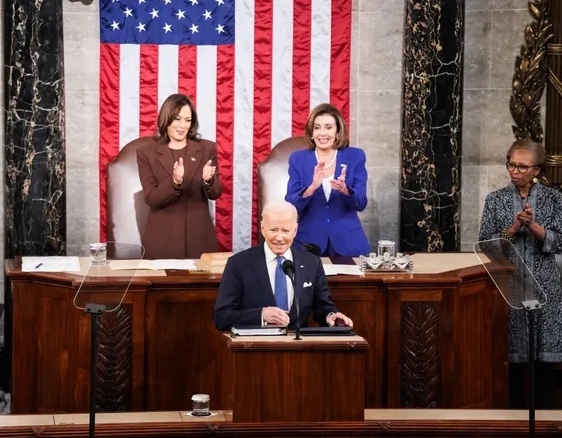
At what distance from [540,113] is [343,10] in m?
1.84

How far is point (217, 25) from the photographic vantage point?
1033 cm

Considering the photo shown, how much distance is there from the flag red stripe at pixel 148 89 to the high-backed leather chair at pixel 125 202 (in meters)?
0.48

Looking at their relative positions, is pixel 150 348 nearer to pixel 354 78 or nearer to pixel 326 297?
pixel 326 297

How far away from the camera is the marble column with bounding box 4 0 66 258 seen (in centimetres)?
981

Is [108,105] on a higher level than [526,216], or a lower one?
higher

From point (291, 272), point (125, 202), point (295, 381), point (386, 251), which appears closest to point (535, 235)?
point (386, 251)

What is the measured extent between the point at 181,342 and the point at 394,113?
143 inches

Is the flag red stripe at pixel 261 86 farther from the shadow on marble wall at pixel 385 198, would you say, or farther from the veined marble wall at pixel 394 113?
the shadow on marble wall at pixel 385 198

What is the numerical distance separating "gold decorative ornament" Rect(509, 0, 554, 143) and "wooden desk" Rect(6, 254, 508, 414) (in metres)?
2.90

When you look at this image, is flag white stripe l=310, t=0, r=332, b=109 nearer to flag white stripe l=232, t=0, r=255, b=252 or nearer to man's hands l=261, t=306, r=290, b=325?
flag white stripe l=232, t=0, r=255, b=252

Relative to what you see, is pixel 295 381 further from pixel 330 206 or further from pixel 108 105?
pixel 108 105

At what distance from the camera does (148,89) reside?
10.3m

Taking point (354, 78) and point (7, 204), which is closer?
point (7, 204)

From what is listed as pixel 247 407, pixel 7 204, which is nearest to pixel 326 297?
pixel 247 407
